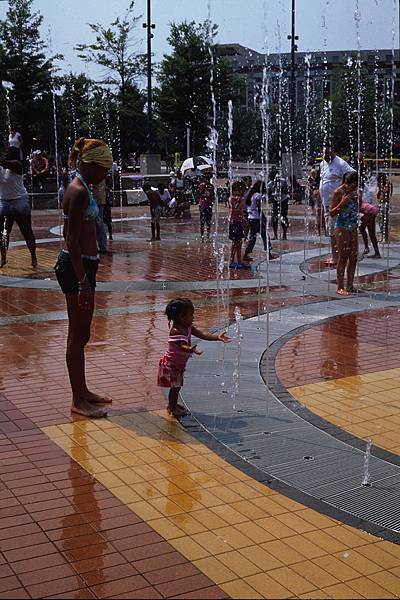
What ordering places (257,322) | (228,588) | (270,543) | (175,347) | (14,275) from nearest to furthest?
(228,588) < (270,543) < (175,347) < (257,322) < (14,275)

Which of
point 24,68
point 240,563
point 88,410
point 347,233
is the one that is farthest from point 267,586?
point 24,68

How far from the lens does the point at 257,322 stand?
8625 millimetres

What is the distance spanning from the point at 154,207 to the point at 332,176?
5153mm

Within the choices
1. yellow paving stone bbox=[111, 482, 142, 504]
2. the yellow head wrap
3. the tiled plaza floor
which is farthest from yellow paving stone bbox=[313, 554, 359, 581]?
the yellow head wrap

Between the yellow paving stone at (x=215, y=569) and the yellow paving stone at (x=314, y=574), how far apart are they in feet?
0.91

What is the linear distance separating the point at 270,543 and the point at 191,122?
4059cm

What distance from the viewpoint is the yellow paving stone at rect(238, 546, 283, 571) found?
3.50m

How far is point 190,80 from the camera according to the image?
42.3 meters

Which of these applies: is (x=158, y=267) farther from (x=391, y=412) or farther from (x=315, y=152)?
(x=315, y=152)

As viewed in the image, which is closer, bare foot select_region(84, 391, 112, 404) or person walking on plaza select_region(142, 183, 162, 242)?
bare foot select_region(84, 391, 112, 404)

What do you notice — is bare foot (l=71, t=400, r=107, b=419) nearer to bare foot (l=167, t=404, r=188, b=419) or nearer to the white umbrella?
bare foot (l=167, t=404, r=188, b=419)

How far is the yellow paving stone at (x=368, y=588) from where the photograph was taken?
3.29m

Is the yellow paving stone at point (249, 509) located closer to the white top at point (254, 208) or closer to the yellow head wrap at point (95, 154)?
the yellow head wrap at point (95, 154)

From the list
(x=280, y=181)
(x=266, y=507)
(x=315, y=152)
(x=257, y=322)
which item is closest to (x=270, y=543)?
(x=266, y=507)
